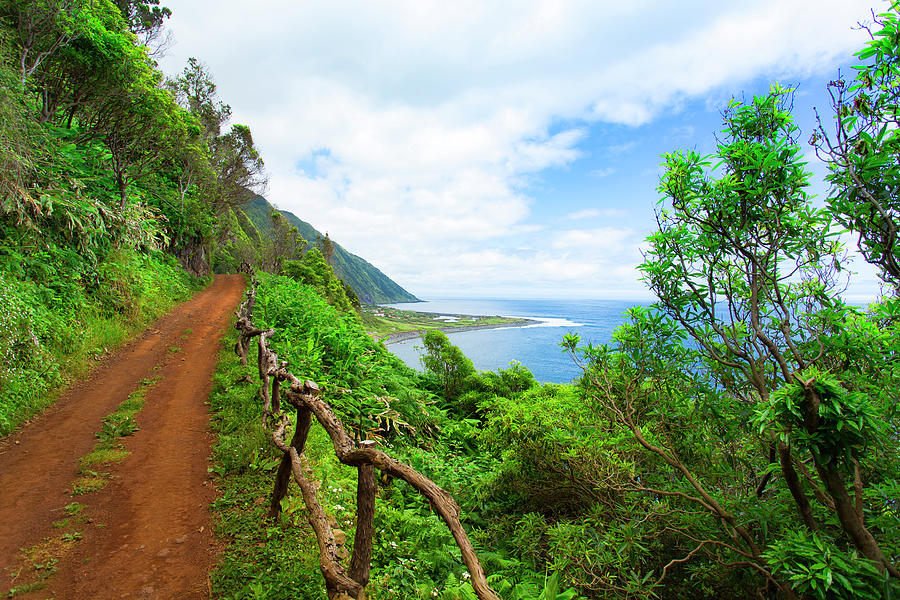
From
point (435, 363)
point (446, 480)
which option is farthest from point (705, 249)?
point (435, 363)

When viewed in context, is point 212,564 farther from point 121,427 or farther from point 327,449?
point 121,427

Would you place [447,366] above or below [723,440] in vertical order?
below

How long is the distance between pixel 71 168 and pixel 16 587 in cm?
1398

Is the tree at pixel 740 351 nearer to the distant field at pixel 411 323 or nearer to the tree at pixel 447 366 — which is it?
the tree at pixel 447 366

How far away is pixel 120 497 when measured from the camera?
173 inches

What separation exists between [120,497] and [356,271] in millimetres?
161277

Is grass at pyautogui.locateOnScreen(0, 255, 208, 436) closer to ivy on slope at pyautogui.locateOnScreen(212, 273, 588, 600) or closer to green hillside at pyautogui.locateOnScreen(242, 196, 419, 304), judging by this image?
ivy on slope at pyautogui.locateOnScreen(212, 273, 588, 600)

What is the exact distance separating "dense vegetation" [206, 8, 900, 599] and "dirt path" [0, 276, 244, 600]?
48 cm

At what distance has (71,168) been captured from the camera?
11812 millimetres

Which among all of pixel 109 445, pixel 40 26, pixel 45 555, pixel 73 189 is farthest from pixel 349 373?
pixel 40 26

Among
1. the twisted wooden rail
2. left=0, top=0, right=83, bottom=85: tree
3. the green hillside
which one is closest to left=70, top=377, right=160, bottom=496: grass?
the twisted wooden rail

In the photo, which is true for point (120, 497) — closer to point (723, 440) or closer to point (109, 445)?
point (109, 445)

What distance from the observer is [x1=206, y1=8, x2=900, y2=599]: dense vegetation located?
2504mm

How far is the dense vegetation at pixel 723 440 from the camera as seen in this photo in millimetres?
2504
